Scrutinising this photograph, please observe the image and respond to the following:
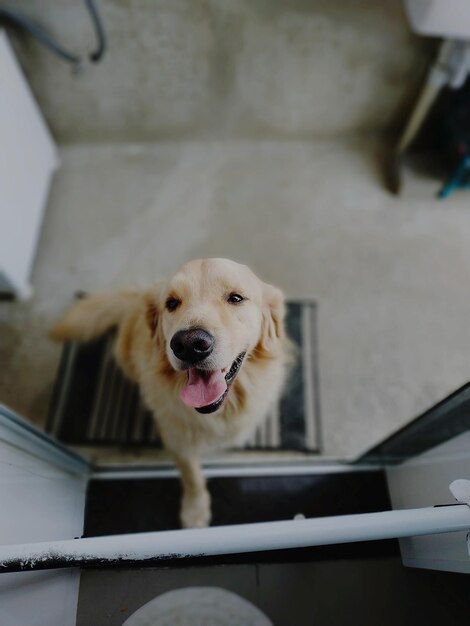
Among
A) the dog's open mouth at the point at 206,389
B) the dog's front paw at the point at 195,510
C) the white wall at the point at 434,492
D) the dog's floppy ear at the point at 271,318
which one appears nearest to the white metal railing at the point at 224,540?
the white wall at the point at 434,492

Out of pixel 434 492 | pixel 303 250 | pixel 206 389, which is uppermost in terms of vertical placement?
pixel 303 250

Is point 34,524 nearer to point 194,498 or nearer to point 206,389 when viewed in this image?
point 206,389

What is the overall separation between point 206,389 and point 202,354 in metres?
0.13

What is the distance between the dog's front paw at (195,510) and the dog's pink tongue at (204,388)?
0.55 m

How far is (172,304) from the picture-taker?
1.05m

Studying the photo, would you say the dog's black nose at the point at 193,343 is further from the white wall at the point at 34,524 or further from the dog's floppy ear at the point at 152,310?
the white wall at the point at 34,524

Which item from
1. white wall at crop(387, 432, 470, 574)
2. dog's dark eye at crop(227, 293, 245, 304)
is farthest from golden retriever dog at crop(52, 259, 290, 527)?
Result: white wall at crop(387, 432, 470, 574)

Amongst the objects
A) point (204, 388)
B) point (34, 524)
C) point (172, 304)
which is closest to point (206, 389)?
point (204, 388)

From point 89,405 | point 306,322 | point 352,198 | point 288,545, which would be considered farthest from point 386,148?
point 288,545

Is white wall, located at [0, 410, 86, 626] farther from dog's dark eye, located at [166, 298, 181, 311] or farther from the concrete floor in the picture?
the concrete floor

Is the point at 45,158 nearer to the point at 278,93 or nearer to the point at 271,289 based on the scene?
the point at 278,93

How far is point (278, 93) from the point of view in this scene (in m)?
2.22

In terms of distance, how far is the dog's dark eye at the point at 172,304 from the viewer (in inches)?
41.0

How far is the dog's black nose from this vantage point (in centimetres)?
92
